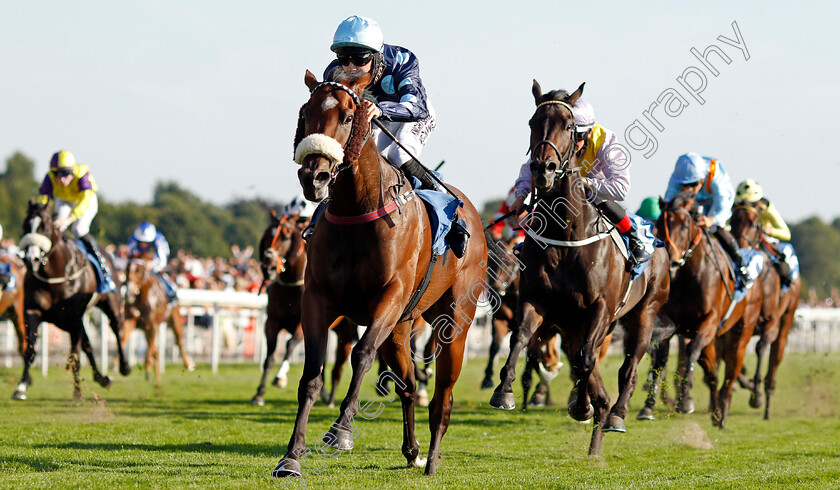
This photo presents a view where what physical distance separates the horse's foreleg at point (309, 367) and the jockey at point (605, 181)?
2.17 m

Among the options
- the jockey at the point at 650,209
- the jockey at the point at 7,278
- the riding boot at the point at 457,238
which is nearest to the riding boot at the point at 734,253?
the jockey at the point at 650,209

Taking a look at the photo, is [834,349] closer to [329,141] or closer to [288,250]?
[288,250]

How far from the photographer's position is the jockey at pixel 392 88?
17.3ft

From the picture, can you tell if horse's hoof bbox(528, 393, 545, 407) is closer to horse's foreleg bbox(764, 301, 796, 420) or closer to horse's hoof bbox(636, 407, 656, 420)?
horse's hoof bbox(636, 407, 656, 420)

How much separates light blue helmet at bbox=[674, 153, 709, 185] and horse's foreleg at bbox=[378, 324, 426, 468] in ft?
15.1

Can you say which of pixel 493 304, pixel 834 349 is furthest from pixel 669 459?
pixel 834 349

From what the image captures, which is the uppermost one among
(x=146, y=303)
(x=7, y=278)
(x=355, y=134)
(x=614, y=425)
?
(x=355, y=134)

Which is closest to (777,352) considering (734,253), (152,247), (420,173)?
(734,253)

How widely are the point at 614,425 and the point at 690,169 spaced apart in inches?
146

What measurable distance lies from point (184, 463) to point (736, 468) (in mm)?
3509

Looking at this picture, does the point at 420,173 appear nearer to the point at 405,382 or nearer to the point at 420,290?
the point at 420,290

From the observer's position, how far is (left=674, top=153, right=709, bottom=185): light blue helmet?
9.43 meters

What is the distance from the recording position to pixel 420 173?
19.7 feet

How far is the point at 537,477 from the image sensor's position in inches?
218
